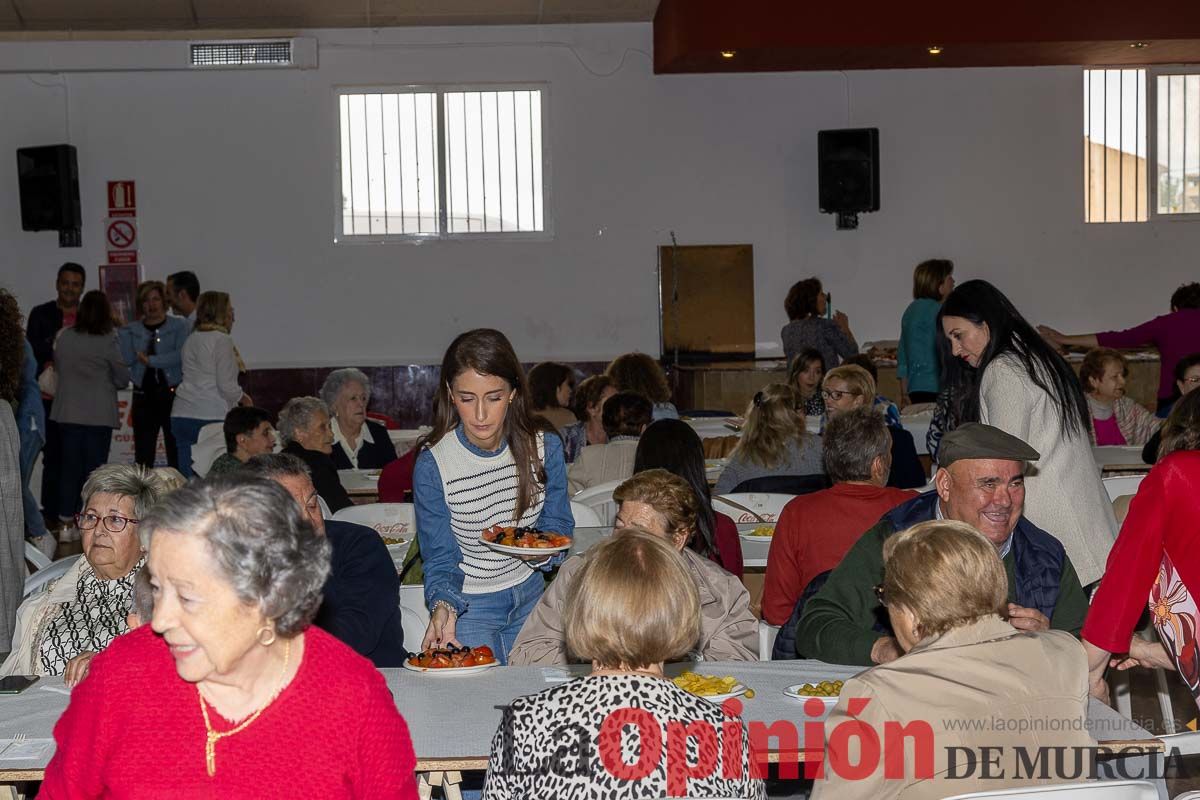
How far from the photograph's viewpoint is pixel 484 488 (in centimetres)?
347

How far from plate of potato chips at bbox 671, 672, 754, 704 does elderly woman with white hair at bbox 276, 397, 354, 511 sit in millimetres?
2707

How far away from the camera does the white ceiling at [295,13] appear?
10.6 m

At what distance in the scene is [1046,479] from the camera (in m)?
3.54

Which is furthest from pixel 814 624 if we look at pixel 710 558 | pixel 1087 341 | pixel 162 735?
pixel 1087 341

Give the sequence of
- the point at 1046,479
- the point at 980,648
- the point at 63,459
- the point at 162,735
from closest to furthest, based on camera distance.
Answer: the point at 162,735 → the point at 980,648 → the point at 1046,479 → the point at 63,459

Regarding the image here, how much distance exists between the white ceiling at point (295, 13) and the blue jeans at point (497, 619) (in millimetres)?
8202

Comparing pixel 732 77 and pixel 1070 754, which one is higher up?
pixel 732 77

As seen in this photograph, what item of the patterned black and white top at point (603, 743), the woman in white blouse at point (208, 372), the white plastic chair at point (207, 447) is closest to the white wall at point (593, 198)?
the woman in white blouse at point (208, 372)

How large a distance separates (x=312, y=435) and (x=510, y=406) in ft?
7.36

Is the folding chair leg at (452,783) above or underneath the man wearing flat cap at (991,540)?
underneath

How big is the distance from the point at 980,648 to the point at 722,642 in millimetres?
1142

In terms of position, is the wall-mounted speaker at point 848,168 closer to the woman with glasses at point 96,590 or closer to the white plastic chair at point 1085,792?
the woman with glasses at point 96,590

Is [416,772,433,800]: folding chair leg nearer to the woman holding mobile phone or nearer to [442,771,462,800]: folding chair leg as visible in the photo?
[442,771,462,800]: folding chair leg

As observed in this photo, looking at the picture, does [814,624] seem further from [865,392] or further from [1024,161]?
[1024,161]
